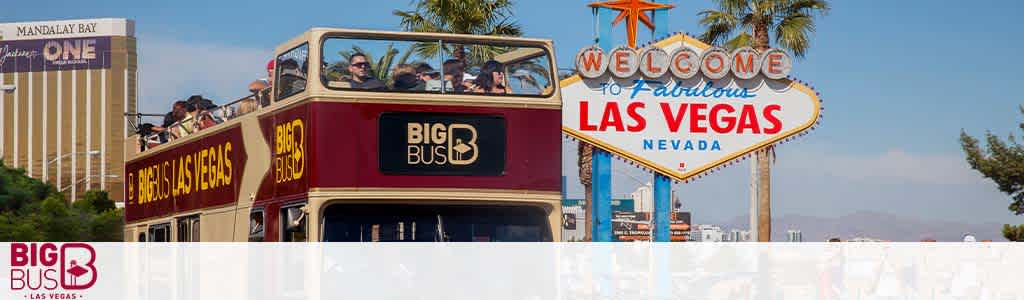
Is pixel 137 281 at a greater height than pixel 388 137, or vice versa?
pixel 388 137

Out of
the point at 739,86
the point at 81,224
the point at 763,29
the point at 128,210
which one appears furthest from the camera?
the point at 81,224

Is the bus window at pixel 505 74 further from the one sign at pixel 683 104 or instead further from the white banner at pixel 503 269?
the one sign at pixel 683 104

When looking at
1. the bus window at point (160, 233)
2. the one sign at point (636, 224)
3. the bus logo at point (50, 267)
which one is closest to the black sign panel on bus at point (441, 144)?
the bus logo at point (50, 267)

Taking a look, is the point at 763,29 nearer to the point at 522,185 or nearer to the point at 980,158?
the point at 980,158

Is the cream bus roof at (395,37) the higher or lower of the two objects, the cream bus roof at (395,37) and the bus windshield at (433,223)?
the higher

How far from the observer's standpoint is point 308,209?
623 inches

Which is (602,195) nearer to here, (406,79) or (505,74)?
(505,74)

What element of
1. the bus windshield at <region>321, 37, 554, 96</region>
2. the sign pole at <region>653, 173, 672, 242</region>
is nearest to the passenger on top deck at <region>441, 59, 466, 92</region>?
the bus windshield at <region>321, 37, 554, 96</region>

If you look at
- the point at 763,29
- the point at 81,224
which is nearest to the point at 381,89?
the point at 763,29

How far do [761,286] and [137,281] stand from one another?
18.9 ft

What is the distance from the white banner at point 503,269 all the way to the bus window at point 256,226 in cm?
100

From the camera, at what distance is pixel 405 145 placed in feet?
53.4

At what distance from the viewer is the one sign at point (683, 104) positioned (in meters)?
25.7

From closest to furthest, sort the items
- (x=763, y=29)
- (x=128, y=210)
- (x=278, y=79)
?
(x=278, y=79)
(x=128, y=210)
(x=763, y=29)
